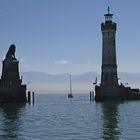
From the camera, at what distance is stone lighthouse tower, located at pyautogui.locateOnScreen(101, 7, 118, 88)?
122m

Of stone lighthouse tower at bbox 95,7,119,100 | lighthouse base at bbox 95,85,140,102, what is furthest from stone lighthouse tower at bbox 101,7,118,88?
lighthouse base at bbox 95,85,140,102

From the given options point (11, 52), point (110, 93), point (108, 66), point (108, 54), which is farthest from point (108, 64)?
point (11, 52)

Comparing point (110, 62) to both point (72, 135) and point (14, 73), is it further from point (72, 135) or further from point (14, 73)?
point (72, 135)

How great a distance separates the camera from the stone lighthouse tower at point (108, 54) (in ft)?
401

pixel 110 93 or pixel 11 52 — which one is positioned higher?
pixel 11 52

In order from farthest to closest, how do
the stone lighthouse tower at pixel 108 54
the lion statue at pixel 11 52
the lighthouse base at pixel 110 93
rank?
the lighthouse base at pixel 110 93 → the stone lighthouse tower at pixel 108 54 → the lion statue at pixel 11 52

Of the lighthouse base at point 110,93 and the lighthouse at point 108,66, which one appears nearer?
the lighthouse at point 108,66

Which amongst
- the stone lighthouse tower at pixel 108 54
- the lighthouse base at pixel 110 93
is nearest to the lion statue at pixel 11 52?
the stone lighthouse tower at pixel 108 54

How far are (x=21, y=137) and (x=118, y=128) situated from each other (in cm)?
1243

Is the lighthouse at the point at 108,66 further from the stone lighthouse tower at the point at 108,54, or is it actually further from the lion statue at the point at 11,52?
the lion statue at the point at 11,52

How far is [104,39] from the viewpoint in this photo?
404ft

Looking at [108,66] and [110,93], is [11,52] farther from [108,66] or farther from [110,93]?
[110,93]

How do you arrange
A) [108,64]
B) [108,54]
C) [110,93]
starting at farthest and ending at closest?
[110,93], [108,64], [108,54]

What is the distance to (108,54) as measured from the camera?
122250 mm
